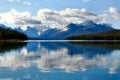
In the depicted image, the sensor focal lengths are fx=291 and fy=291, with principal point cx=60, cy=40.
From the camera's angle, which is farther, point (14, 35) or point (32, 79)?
point (14, 35)

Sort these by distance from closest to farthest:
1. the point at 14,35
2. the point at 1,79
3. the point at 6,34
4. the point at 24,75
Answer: the point at 1,79 < the point at 24,75 < the point at 6,34 < the point at 14,35

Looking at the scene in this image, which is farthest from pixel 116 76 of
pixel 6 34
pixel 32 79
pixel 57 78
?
Result: pixel 6 34

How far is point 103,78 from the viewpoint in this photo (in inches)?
944

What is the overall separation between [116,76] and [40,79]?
6533 millimetres

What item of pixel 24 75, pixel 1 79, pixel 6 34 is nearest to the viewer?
pixel 1 79

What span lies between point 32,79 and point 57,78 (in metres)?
2.08

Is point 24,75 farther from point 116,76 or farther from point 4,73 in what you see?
point 116,76

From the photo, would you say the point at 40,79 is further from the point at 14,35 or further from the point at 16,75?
the point at 14,35

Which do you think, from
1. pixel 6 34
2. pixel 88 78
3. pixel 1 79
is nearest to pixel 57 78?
pixel 88 78

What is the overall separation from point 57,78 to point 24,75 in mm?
3371

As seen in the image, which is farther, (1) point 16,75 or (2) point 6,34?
(2) point 6,34

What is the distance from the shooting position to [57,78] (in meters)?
24.0

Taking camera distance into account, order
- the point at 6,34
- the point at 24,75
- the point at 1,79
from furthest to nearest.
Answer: the point at 6,34 → the point at 24,75 → the point at 1,79

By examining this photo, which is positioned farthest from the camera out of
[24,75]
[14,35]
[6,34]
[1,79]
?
[14,35]
